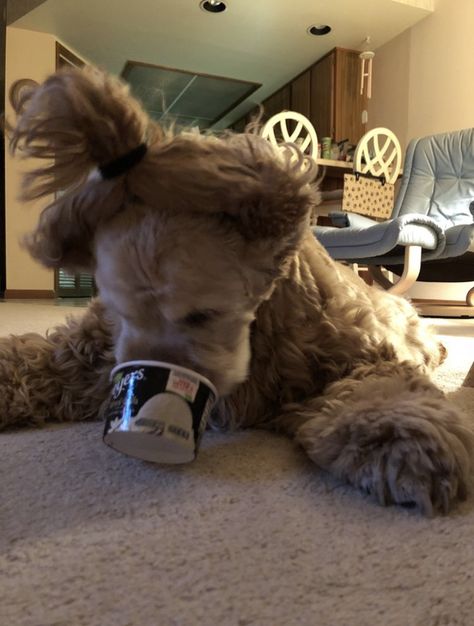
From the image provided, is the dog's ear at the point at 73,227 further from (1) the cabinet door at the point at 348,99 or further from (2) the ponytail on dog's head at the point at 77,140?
(1) the cabinet door at the point at 348,99

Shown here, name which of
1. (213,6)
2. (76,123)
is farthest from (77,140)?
(213,6)

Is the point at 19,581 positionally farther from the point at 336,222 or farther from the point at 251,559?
the point at 336,222

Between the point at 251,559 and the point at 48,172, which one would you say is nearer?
the point at 251,559

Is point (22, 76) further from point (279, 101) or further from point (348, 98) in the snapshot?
point (348, 98)

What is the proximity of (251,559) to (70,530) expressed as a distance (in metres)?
0.17

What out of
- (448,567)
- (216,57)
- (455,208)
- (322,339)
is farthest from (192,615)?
(216,57)

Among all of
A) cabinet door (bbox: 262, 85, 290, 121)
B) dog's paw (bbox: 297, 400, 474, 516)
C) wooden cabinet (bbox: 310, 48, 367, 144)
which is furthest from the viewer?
cabinet door (bbox: 262, 85, 290, 121)

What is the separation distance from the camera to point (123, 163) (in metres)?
0.67

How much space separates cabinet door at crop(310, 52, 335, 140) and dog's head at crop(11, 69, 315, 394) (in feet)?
15.1

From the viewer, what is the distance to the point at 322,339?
0.86 m

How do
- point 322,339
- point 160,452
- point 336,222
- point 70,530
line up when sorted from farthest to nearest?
point 336,222 → point 322,339 → point 160,452 → point 70,530

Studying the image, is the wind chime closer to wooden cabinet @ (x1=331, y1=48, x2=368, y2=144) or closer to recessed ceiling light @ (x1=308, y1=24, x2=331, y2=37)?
wooden cabinet @ (x1=331, y1=48, x2=368, y2=144)

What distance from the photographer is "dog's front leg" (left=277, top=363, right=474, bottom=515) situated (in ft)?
1.83

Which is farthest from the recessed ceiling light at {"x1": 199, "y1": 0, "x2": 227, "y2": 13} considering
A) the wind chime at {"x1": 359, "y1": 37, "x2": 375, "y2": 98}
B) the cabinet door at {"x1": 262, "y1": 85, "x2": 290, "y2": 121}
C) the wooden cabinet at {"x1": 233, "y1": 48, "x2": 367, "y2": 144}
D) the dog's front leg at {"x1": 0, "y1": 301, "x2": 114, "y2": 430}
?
the dog's front leg at {"x1": 0, "y1": 301, "x2": 114, "y2": 430}
